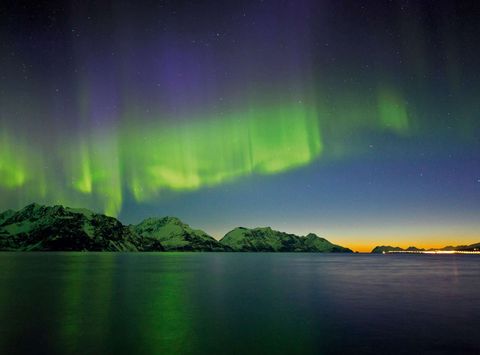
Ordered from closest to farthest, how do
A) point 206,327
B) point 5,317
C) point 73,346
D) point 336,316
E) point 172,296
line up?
point 73,346 < point 206,327 < point 5,317 < point 336,316 < point 172,296

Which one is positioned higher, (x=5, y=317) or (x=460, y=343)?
(x=5, y=317)

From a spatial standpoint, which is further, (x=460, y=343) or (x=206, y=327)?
(x=206, y=327)

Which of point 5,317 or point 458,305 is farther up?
point 5,317

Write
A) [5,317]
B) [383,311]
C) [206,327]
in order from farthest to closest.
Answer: [383,311] < [5,317] < [206,327]

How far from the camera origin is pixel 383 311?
32875 mm

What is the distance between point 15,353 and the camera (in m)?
18.6

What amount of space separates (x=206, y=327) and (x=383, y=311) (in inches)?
641

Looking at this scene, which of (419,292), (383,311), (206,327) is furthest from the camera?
(419,292)

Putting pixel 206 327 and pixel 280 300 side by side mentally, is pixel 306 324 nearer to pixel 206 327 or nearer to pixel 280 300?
pixel 206 327

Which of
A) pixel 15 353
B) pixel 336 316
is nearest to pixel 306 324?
pixel 336 316

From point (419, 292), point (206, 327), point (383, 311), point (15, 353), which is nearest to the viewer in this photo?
point (15, 353)

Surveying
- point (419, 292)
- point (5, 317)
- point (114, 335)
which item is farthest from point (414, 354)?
point (419, 292)

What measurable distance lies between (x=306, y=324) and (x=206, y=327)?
709 centimetres

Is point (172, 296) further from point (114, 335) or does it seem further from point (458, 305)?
point (458, 305)
